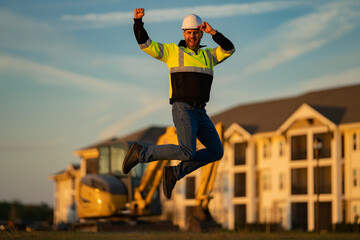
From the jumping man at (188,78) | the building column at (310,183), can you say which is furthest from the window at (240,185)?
the jumping man at (188,78)

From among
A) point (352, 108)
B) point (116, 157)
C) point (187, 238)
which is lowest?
point (187, 238)

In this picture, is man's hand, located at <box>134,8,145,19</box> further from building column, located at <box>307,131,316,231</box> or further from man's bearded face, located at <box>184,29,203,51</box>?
building column, located at <box>307,131,316,231</box>

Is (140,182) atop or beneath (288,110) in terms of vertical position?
beneath

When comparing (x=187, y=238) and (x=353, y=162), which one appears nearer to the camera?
(x=187, y=238)

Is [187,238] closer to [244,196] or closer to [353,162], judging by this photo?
[353,162]

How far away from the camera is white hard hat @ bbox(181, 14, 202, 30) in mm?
11516

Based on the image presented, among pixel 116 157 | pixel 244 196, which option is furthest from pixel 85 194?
pixel 244 196

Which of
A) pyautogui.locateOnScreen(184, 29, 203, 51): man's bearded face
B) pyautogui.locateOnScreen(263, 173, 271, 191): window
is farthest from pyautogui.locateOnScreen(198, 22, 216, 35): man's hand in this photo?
pyautogui.locateOnScreen(263, 173, 271, 191): window

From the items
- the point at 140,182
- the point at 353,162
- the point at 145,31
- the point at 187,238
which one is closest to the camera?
the point at 145,31

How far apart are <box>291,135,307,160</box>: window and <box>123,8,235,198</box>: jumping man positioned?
1947 inches

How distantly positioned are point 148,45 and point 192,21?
848 mm

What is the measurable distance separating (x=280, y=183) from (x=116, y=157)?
33.6 m

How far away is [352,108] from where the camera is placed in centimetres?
5872

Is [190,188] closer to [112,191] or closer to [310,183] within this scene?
[310,183]
